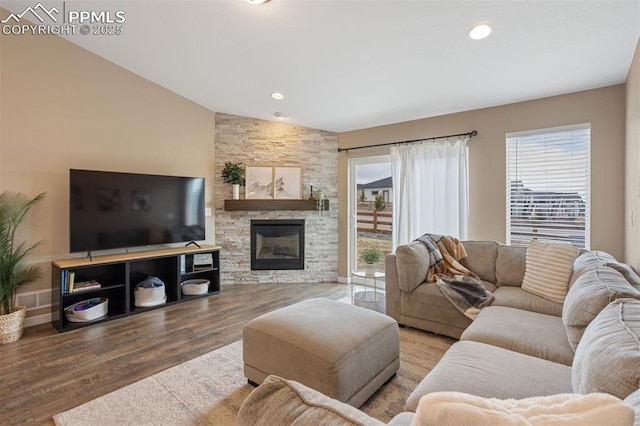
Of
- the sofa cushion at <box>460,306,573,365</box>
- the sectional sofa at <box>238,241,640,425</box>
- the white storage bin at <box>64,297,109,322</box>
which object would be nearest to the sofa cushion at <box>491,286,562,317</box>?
the sectional sofa at <box>238,241,640,425</box>

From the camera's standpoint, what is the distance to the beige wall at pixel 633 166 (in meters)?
2.23

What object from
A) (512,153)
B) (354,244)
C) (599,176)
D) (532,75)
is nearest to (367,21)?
(532,75)

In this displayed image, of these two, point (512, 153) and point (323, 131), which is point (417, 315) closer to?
point (512, 153)

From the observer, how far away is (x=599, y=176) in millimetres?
2971

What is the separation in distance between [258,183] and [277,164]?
0.43 m

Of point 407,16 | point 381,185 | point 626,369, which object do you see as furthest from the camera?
point 381,185

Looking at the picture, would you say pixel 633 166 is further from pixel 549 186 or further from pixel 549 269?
pixel 549 269

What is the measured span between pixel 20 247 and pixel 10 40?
1975 mm

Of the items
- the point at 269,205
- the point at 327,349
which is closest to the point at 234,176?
the point at 269,205

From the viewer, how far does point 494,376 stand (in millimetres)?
1325

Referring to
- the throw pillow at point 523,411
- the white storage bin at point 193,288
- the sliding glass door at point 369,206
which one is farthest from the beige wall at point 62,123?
the throw pillow at point 523,411

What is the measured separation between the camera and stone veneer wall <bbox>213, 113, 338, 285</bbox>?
4641mm

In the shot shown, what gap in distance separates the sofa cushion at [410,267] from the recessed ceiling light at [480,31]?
1.86 m

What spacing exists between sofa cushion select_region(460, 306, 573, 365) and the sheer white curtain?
171 centimetres
